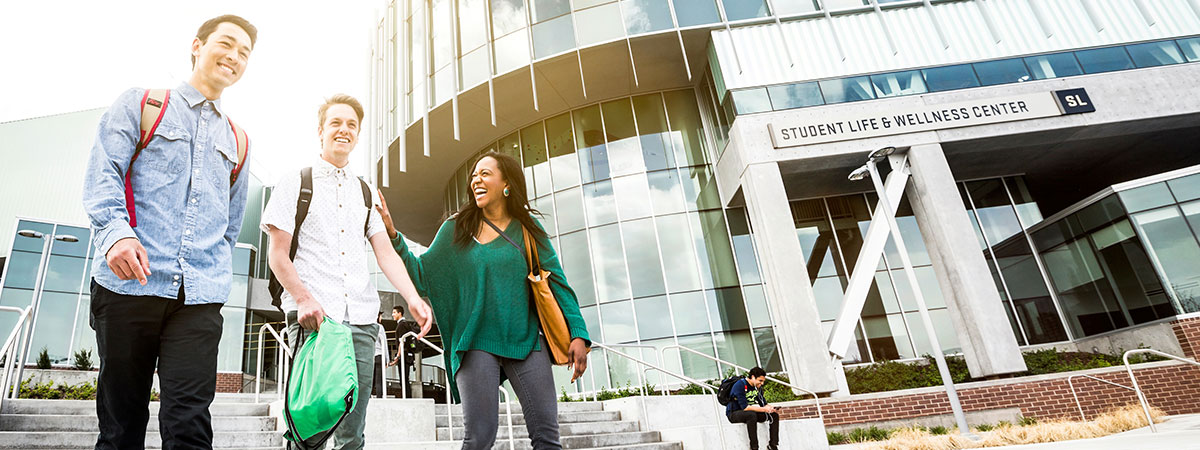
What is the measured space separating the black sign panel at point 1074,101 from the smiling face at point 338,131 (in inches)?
639

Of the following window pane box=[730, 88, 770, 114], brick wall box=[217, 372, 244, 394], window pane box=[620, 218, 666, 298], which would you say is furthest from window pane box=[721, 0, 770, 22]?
brick wall box=[217, 372, 244, 394]

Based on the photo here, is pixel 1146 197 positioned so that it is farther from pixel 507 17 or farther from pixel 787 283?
pixel 507 17

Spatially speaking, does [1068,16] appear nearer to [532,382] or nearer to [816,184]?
[816,184]

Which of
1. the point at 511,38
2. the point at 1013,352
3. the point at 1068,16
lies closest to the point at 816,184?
the point at 1013,352

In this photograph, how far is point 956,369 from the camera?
42.2 feet

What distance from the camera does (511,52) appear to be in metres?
16.2

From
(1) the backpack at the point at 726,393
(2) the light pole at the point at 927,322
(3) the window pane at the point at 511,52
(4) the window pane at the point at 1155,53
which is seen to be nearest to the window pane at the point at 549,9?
(3) the window pane at the point at 511,52

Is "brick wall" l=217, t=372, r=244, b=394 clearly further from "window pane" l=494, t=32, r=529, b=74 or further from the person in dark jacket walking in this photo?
the person in dark jacket walking

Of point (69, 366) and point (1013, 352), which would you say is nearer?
point (1013, 352)

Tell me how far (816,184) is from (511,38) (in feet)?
29.8

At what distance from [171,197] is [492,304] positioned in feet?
4.12

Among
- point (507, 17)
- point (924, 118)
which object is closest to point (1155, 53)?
point (924, 118)

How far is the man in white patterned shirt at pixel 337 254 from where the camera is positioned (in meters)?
2.31

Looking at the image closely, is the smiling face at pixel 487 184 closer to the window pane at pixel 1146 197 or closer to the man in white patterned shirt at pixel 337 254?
the man in white patterned shirt at pixel 337 254
